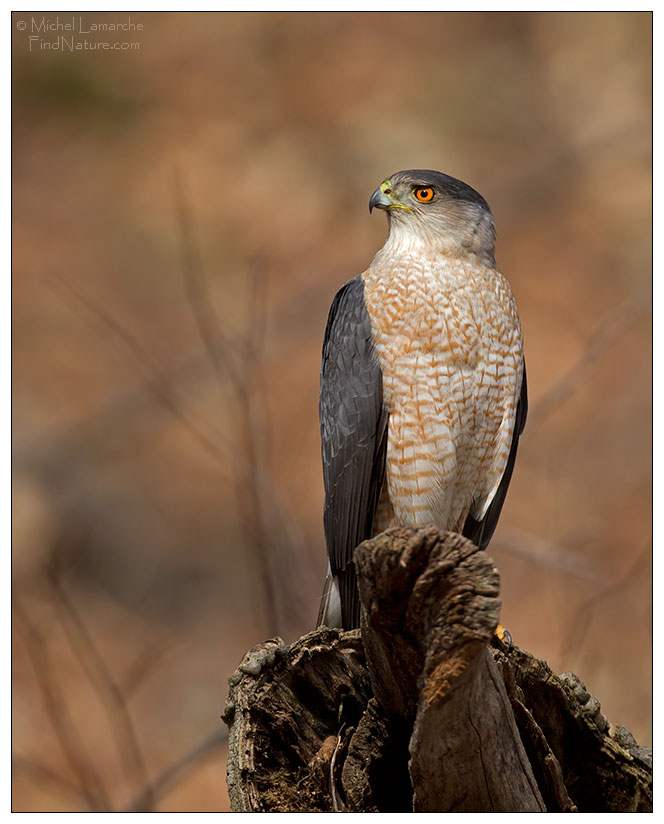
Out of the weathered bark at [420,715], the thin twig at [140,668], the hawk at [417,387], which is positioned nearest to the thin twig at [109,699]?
the thin twig at [140,668]

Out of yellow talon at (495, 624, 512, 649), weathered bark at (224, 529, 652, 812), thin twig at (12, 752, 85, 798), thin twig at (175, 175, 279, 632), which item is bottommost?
weathered bark at (224, 529, 652, 812)

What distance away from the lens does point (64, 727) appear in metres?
5.60

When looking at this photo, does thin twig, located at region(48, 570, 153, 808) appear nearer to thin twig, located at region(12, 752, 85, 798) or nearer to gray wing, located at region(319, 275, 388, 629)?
thin twig, located at region(12, 752, 85, 798)

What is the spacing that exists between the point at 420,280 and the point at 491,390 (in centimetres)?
48

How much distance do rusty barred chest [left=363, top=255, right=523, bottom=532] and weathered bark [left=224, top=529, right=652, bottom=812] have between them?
0.76 metres

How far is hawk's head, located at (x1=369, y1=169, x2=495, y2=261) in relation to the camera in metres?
3.43

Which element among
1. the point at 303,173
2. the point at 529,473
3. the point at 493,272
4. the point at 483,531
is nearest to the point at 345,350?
the point at 493,272

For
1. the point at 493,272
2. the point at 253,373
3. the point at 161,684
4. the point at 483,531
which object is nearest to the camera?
the point at 493,272

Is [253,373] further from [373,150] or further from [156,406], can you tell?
[373,150]

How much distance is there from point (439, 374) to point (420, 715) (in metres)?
1.33

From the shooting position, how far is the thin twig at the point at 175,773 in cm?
481

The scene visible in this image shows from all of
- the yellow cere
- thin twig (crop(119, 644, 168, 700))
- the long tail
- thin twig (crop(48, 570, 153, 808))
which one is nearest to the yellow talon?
the long tail

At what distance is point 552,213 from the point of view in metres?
8.77

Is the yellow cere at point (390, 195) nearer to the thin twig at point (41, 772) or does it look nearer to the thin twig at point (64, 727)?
the thin twig at point (64, 727)
